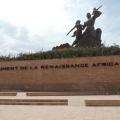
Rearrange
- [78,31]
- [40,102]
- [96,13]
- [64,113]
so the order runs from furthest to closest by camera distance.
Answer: [78,31]
[96,13]
[40,102]
[64,113]

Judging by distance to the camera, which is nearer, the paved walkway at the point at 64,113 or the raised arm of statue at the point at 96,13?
the paved walkway at the point at 64,113

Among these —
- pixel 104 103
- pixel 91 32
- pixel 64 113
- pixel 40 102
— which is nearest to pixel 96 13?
pixel 91 32

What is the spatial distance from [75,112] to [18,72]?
13648 mm

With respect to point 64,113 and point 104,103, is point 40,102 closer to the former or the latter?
point 104,103

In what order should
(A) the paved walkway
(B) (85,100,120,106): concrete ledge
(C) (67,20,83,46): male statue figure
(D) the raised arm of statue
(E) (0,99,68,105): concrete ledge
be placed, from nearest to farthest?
(A) the paved walkway, (B) (85,100,120,106): concrete ledge, (E) (0,99,68,105): concrete ledge, (D) the raised arm of statue, (C) (67,20,83,46): male statue figure

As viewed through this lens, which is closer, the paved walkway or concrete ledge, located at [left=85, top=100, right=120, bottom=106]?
the paved walkway

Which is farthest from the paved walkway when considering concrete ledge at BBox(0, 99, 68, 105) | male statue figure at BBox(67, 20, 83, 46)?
male statue figure at BBox(67, 20, 83, 46)

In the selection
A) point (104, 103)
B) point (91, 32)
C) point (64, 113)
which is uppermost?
point (91, 32)

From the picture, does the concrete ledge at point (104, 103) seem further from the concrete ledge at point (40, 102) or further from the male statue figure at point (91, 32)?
the male statue figure at point (91, 32)

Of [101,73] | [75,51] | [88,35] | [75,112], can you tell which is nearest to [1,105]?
[75,112]

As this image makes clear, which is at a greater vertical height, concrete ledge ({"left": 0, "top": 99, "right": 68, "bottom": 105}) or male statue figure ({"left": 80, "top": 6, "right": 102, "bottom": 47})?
male statue figure ({"left": 80, "top": 6, "right": 102, "bottom": 47})

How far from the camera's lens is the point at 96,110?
1355 cm

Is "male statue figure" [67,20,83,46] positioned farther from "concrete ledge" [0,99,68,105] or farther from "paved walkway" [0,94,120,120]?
"paved walkway" [0,94,120,120]

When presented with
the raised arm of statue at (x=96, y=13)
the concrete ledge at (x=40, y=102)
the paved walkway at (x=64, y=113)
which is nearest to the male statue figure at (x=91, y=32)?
the raised arm of statue at (x=96, y=13)
